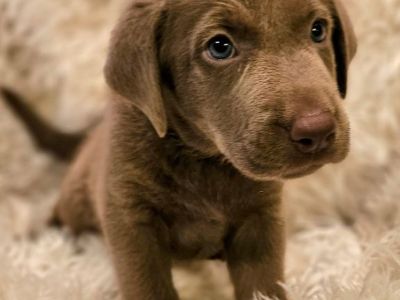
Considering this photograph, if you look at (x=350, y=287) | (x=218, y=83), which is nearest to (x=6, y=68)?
(x=218, y=83)

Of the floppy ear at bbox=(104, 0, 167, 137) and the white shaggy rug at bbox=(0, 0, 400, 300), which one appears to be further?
the white shaggy rug at bbox=(0, 0, 400, 300)

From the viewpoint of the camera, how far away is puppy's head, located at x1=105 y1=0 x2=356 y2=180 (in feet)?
4.46

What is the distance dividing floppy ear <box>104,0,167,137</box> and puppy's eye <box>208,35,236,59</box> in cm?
12

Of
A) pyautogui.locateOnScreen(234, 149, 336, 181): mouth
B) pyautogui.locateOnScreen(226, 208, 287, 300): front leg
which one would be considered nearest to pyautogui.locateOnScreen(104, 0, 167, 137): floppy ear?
pyautogui.locateOnScreen(234, 149, 336, 181): mouth

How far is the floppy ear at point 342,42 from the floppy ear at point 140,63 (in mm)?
392

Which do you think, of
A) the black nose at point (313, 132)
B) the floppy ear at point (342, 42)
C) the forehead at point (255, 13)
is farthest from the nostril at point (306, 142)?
the floppy ear at point (342, 42)

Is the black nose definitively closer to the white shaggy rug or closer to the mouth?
the mouth

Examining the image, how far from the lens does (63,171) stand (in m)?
2.70

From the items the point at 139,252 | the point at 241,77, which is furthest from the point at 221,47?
the point at 139,252

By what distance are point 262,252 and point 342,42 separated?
0.50 meters

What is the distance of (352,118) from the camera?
7.66 feet

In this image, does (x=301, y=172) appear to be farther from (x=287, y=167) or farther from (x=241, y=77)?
(x=241, y=77)

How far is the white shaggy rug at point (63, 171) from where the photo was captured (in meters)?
1.83

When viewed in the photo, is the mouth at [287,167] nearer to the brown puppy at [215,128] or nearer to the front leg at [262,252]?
the brown puppy at [215,128]
